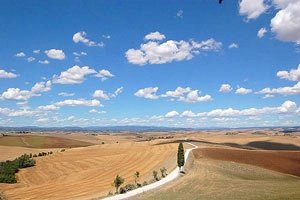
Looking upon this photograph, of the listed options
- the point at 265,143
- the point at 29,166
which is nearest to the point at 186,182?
the point at 29,166

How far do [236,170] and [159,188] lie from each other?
28.3 metres

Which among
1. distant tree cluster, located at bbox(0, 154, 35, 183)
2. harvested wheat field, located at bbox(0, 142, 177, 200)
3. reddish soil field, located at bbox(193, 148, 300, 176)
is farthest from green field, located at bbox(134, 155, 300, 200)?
distant tree cluster, located at bbox(0, 154, 35, 183)

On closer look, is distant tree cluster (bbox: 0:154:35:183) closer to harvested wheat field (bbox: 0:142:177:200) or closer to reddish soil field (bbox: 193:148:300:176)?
harvested wheat field (bbox: 0:142:177:200)

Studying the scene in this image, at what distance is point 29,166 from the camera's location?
4505 inches

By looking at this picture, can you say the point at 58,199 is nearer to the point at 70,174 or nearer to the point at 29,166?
the point at 70,174

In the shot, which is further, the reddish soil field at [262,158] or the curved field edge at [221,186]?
the reddish soil field at [262,158]

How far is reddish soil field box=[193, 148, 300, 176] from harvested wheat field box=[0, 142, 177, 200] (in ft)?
27.9

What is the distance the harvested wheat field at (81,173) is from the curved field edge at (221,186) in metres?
8.63

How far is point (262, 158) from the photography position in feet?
309

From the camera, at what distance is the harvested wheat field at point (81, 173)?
6894cm

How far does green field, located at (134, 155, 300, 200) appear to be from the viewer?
47.8m

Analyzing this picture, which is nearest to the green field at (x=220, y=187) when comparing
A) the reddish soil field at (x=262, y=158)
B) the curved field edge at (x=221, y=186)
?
the curved field edge at (x=221, y=186)

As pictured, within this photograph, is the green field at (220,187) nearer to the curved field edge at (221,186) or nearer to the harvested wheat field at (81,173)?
the curved field edge at (221,186)

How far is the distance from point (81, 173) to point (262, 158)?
39056 mm
